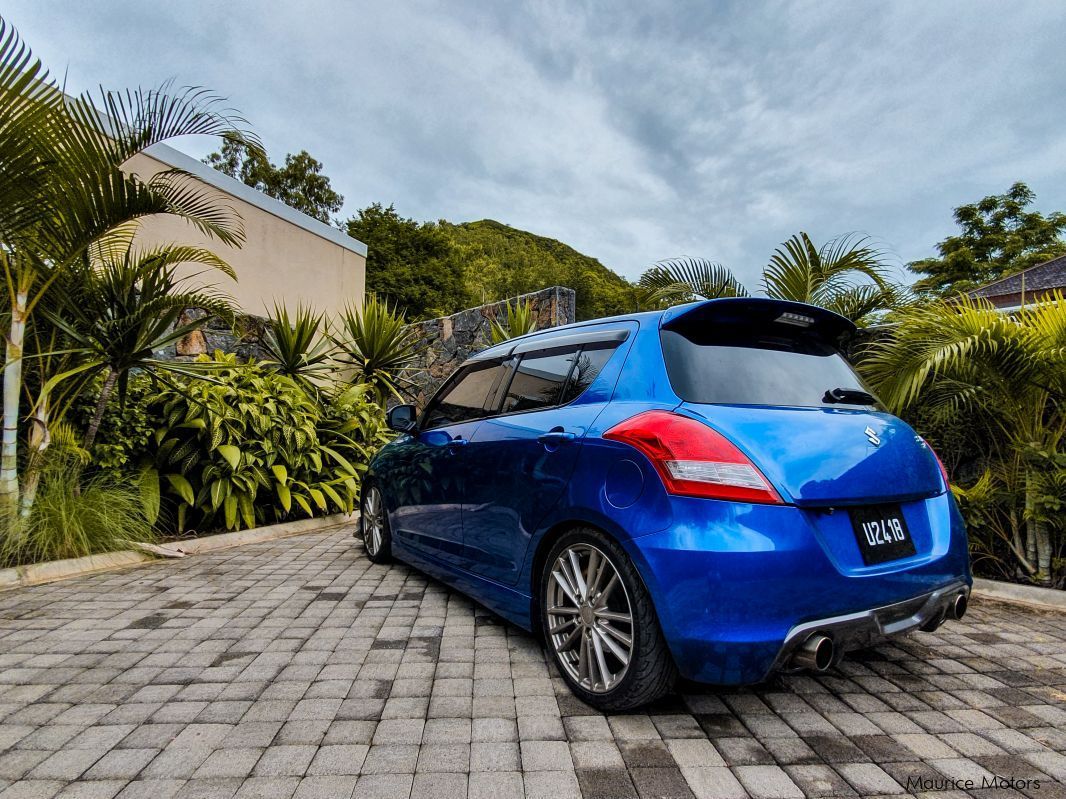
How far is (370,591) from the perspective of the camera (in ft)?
11.8

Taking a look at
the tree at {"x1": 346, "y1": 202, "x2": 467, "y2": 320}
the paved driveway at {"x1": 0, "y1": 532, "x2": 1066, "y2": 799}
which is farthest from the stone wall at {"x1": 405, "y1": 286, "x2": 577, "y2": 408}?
the tree at {"x1": 346, "y1": 202, "x2": 467, "y2": 320}

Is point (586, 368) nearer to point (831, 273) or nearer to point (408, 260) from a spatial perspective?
point (831, 273)

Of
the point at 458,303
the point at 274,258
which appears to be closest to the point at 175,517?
the point at 274,258

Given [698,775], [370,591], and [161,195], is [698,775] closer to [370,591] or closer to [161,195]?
[370,591]

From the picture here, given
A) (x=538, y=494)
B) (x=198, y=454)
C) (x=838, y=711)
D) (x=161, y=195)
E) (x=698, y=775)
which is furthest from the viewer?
(x=198, y=454)

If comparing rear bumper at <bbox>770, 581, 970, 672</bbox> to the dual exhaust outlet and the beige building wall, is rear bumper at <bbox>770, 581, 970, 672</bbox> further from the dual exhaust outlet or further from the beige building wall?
the beige building wall

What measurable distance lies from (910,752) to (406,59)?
41.8 feet

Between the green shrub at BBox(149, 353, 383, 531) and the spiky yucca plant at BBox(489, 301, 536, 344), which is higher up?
the spiky yucca plant at BBox(489, 301, 536, 344)

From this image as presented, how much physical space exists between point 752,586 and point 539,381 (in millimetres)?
1390

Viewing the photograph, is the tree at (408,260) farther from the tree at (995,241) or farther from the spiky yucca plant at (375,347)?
the tree at (995,241)

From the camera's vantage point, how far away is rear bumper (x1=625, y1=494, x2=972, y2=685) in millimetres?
1661

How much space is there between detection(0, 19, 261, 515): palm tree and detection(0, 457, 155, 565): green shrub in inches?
8.3

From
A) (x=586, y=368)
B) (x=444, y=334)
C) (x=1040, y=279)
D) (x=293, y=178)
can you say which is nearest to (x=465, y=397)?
(x=586, y=368)

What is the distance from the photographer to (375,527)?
4.29 metres
